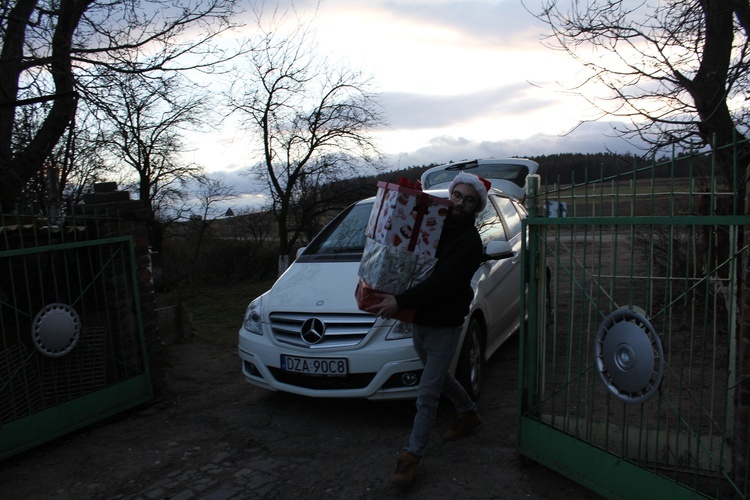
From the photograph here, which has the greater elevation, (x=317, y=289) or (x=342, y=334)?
(x=317, y=289)

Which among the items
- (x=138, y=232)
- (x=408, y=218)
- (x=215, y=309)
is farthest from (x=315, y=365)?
(x=215, y=309)

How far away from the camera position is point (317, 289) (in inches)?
189

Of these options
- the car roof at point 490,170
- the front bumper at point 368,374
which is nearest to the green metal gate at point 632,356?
the front bumper at point 368,374

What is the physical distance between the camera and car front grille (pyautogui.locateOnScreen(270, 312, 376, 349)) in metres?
4.34

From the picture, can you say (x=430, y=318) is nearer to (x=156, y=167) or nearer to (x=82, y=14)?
(x=82, y=14)

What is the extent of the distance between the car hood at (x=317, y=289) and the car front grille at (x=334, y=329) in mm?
55

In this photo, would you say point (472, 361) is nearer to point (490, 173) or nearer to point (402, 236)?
point (402, 236)

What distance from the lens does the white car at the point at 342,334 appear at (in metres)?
4.21

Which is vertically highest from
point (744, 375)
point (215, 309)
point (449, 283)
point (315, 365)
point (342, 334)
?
point (449, 283)

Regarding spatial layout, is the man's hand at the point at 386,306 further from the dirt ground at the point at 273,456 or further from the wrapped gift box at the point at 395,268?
the dirt ground at the point at 273,456

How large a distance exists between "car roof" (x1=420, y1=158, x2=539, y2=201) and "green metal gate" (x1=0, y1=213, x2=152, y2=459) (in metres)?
5.43

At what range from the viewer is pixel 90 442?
4.47 meters

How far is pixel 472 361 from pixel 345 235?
6.05 feet

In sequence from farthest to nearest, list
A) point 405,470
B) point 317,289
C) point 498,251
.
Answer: point 317,289 < point 498,251 < point 405,470
